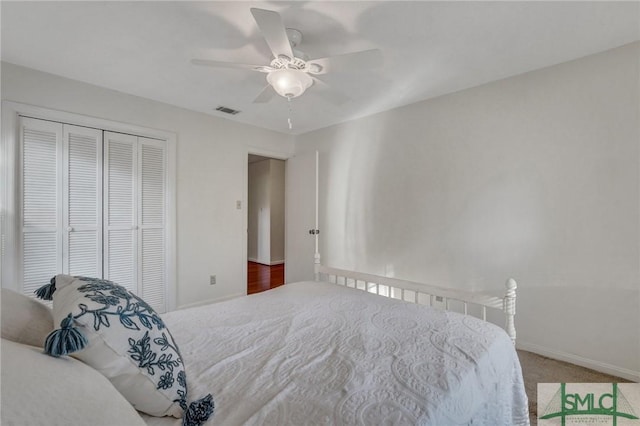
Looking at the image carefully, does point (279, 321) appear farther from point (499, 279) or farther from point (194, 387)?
point (499, 279)

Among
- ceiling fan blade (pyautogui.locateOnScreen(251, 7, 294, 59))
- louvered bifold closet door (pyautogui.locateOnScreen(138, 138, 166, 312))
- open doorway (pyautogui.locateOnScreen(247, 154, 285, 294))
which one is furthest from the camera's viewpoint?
open doorway (pyautogui.locateOnScreen(247, 154, 285, 294))

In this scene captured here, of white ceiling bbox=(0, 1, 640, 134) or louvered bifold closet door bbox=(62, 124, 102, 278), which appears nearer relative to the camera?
white ceiling bbox=(0, 1, 640, 134)

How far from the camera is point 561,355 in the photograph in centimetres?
237

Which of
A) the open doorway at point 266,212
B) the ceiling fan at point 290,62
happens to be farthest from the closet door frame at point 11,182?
the open doorway at point 266,212

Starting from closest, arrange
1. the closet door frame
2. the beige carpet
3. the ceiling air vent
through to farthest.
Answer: the beige carpet
the closet door frame
the ceiling air vent

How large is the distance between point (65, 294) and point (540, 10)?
272 centimetres

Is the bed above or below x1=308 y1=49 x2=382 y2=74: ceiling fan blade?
below

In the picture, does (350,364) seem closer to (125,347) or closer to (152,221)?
(125,347)

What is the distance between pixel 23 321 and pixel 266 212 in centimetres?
592

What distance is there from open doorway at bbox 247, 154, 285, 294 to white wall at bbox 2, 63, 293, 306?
242 centimetres

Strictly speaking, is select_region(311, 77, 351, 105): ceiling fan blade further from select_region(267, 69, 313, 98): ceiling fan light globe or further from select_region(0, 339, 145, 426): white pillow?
select_region(0, 339, 145, 426): white pillow

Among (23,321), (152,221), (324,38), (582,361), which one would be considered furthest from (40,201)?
(582,361)

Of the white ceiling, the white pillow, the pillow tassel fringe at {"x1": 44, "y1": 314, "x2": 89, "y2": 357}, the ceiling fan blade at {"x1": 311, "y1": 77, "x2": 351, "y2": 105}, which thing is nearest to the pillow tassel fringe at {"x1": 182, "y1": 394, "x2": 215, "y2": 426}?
the white pillow

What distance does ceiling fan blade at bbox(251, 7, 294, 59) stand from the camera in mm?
1401
